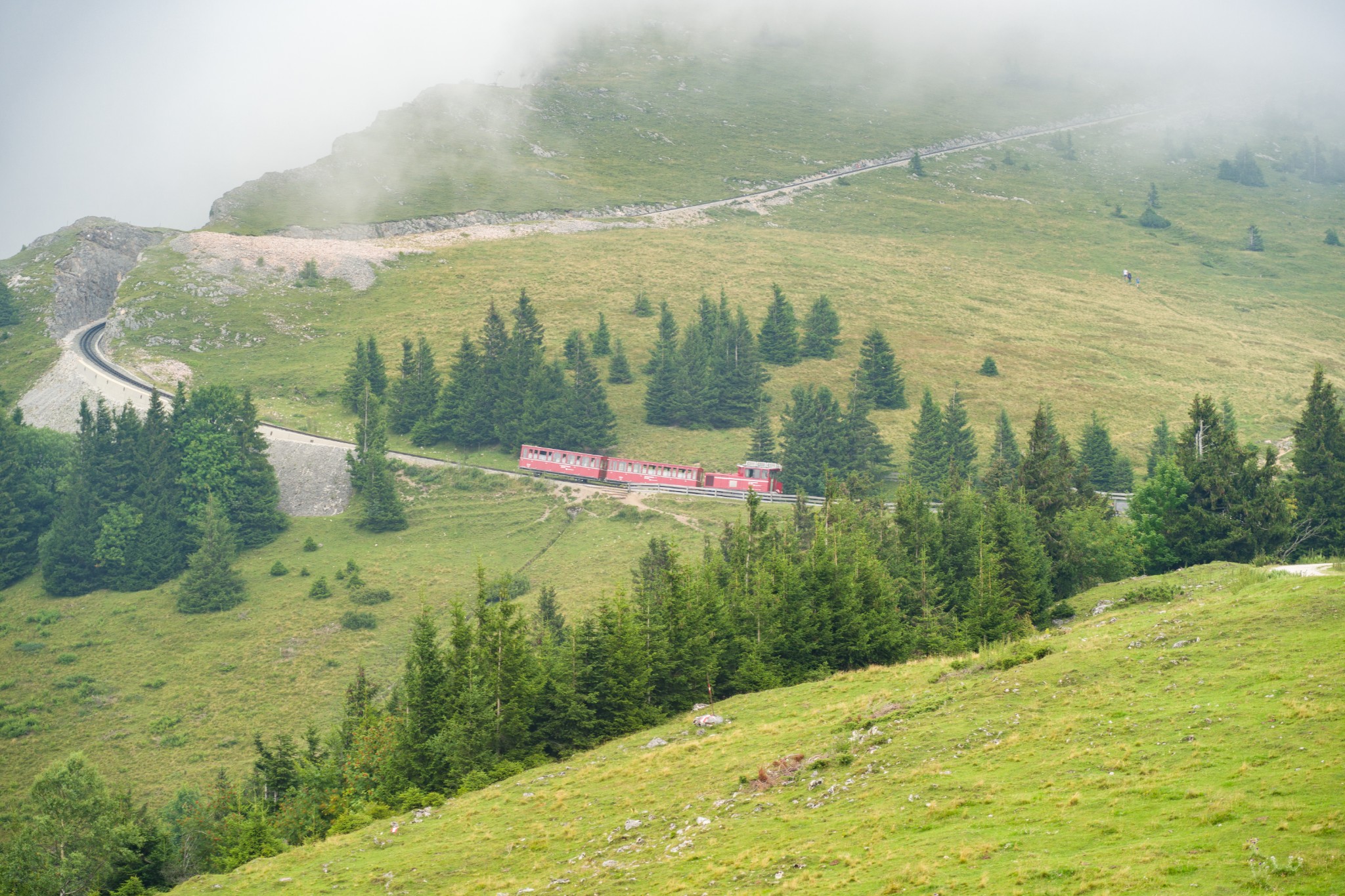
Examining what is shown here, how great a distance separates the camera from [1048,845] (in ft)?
63.4

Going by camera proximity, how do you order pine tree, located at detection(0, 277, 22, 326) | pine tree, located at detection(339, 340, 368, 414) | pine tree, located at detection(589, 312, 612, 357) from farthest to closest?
1. pine tree, located at detection(0, 277, 22, 326)
2. pine tree, located at detection(589, 312, 612, 357)
3. pine tree, located at detection(339, 340, 368, 414)

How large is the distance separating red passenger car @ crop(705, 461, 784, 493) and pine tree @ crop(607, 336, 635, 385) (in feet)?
104

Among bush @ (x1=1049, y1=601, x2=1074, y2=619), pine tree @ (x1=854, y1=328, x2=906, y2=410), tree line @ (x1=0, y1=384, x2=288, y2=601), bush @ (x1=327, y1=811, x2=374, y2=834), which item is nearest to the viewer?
bush @ (x1=327, y1=811, x2=374, y2=834)

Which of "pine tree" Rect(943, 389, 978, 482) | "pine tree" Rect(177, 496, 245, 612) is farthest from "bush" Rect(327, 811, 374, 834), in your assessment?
"pine tree" Rect(943, 389, 978, 482)

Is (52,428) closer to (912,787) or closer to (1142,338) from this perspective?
(912,787)

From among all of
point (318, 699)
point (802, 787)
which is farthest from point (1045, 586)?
point (318, 699)

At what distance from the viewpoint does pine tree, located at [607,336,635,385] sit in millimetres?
132000

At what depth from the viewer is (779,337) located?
140500 mm

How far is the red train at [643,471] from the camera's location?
10225cm

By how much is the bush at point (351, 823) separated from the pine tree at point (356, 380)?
85275mm

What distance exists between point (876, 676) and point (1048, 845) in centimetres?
2202

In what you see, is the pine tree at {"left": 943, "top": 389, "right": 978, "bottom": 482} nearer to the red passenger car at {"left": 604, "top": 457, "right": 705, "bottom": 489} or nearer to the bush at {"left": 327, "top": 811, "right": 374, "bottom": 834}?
the red passenger car at {"left": 604, "top": 457, "right": 705, "bottom": 489}

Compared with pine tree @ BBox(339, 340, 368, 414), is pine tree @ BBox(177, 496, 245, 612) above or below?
below

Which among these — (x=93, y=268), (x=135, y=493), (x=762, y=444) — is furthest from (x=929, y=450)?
(x=93, y=268)
